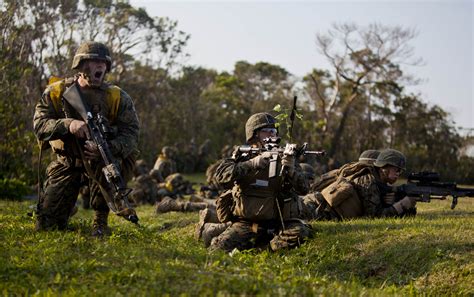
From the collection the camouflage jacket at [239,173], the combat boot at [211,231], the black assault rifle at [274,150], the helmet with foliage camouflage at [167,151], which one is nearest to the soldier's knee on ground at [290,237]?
→ the camouflage jacket at [239,173]

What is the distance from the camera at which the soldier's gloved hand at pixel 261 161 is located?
25.0 feet

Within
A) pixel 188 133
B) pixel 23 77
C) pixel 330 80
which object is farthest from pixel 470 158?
pixel 23 77

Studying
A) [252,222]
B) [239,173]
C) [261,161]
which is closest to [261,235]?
[252,222]

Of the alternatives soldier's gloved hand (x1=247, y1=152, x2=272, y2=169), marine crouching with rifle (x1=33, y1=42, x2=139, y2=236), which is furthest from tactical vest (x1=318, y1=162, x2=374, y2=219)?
marine crouching with rifle (x1=33, y1=42, x2=139, y2=236)

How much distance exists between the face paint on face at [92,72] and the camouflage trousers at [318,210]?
4.00 meters

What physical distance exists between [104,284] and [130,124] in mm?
3080

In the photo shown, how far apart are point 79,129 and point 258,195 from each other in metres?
2.27

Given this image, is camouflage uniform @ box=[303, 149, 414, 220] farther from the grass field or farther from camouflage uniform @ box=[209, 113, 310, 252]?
camouflage uniform @ box=[209, 113, 310, 252]

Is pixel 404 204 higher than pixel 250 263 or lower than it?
higher

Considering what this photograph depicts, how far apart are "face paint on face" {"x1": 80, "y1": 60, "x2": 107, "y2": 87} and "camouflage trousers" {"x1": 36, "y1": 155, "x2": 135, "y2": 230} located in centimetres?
88

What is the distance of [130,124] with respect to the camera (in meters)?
7.75

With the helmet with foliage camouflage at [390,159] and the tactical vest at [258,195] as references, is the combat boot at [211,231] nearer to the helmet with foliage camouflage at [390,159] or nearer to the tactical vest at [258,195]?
the tactical vest at [258,195]

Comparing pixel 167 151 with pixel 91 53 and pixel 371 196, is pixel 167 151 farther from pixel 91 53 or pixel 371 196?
pixel 91 53

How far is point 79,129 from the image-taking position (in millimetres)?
7203
